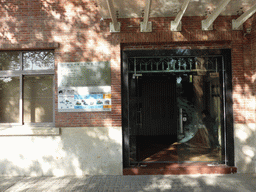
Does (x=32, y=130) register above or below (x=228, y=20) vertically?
below

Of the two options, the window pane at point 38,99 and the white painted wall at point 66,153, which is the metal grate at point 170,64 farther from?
the window pane at point 38,99

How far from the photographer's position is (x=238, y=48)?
519 centimetres

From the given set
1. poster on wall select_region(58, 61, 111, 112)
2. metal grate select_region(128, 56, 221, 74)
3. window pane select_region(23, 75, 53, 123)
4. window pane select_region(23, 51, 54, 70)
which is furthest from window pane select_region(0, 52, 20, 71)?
metal grate select_region(128, 56, 221, 74)

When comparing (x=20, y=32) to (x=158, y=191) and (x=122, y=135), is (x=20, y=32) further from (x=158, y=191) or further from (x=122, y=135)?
(x=158, y=191)

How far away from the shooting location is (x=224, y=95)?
5.30 m

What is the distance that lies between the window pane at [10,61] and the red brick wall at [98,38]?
0.24m

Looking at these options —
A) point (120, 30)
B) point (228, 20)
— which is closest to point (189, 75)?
Result: point (228, 20)

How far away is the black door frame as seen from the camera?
204 inches

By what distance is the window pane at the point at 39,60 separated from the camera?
17.7 feet

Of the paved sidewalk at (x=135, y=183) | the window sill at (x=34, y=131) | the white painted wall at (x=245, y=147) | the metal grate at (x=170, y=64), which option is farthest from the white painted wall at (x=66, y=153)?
the white painted wall at (x=245, y=147)

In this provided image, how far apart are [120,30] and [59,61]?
183 centimetres

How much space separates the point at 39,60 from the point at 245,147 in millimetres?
6002

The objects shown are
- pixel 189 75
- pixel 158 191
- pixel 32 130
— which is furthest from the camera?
pixel 189 75

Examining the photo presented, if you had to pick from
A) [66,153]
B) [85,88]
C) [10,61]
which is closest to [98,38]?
[85,88]
